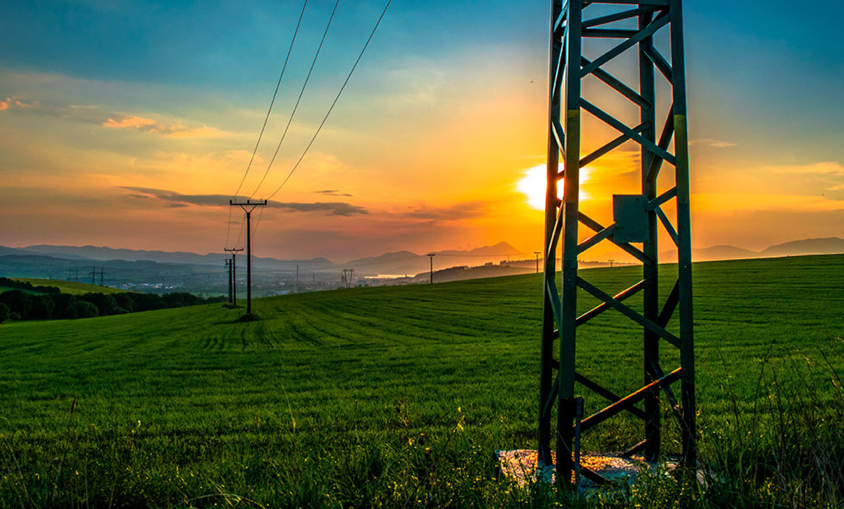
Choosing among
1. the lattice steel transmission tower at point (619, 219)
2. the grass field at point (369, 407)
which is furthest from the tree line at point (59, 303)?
the lattice steel transmission tower at point (619, 219)

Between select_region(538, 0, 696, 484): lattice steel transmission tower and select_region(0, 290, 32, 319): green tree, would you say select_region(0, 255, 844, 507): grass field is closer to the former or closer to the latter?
select_region(538, 0, 696, 484): lattice steel transmission tower

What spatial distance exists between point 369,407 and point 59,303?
337ft

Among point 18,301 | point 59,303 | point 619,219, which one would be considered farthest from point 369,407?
point 59,303

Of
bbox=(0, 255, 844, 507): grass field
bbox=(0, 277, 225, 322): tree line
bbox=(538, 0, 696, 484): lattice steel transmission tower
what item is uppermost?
bbox=(538, 0, 696, 484): lattice steel transmission tower

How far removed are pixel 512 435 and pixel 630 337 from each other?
16238 mm

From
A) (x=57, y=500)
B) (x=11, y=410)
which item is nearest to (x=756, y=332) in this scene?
(x=57, y=500)

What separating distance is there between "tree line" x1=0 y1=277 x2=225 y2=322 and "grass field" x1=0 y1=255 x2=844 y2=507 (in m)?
59.8

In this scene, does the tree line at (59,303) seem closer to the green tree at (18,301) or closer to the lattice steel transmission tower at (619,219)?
the green tree at (18,301)

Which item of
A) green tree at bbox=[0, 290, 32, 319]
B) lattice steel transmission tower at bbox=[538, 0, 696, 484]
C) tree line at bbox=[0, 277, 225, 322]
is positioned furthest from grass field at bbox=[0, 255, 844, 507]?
tree line at bbox=[0, 277, 225, 322]

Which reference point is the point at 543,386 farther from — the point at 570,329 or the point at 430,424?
the point at 430,424

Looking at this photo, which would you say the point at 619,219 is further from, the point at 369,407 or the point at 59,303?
the point at 59,303

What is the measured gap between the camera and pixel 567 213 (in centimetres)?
483

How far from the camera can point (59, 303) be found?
91062mm

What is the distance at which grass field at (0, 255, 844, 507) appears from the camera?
4438mm
